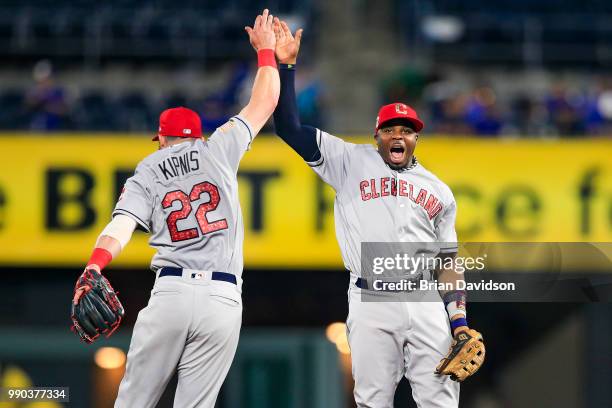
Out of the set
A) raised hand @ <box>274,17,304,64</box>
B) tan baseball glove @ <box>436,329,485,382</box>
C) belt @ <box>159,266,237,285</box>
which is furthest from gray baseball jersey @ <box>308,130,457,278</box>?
belt @ <box>159,266,237,285</box>

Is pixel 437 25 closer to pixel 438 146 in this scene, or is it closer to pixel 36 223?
pixel 438 146

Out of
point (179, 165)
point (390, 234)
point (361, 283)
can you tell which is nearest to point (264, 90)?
point (179, 165)

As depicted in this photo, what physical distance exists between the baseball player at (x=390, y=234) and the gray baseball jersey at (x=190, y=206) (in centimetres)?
50

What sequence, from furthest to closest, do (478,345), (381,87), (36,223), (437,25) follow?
(437,25) → (381,87) → (36,223) → (478,345)

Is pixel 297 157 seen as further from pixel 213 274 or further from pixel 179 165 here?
pixel 213 274

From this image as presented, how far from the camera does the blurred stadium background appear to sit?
10781 mm

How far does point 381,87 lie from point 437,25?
60.7 inches

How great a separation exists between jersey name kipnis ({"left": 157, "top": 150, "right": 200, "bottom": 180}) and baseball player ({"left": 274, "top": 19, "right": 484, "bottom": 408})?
56 cm

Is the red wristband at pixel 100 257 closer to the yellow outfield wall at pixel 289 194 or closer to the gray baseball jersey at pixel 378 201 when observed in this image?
the gray baseball jersey at pixel 378 201

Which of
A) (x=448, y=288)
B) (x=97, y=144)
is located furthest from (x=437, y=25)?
(x=448, y=288)

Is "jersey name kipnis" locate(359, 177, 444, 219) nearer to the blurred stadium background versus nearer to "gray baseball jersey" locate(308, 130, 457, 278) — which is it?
"gray baseball jersey" locate(308, 130, 457, 278)

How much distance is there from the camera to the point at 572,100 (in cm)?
1280

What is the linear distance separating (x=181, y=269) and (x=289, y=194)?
5.38 m

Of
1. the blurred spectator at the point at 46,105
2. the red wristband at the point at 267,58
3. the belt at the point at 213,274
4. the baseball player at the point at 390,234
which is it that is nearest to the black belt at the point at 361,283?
the baseball player at the point at 390,234
